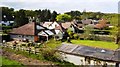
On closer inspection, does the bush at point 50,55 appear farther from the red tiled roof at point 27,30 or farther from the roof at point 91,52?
the red tiled roof at point 27,30

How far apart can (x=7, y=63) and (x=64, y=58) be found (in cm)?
599

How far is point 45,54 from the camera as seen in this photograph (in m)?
21.1

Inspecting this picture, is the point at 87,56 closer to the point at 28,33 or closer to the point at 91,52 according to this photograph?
the point at 91,52

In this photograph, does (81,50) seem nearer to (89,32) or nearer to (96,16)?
(89,32)

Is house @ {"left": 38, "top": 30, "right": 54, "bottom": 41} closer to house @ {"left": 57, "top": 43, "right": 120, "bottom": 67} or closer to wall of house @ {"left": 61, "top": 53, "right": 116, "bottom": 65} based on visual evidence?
house @ {"left": 57, "top": 43, "right": 120, "bottom": 67}

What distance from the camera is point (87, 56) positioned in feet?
68.6

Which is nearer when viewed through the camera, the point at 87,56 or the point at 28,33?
the point at 87,56

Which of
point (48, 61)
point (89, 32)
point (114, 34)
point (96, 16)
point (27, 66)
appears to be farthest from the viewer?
point (96, 16)

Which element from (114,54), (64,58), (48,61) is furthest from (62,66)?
(114,54)

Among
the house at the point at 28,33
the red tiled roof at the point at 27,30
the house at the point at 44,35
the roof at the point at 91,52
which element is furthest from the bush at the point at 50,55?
the house at the point at 44,35

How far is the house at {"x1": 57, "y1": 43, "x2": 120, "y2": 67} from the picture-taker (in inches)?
791

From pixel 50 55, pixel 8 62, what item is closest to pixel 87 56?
pixel 50 55

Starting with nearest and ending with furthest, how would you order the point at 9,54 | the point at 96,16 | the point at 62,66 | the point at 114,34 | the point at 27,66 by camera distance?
1. the point at 27,66
2. the point at 62,66
3. the point at 9,54
4. the point at 114,34
5. the point at 96,16

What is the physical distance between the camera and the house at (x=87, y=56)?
65.9 feet
